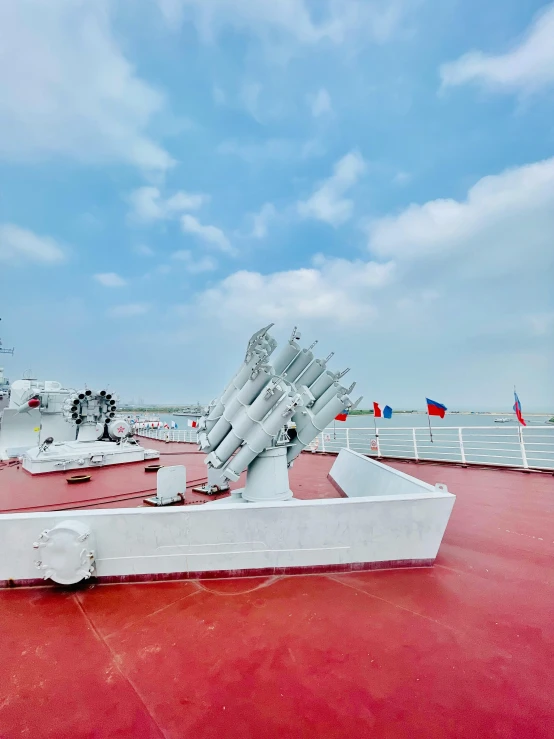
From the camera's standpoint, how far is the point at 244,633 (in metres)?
3.03

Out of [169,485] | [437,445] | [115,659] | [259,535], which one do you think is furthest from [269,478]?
[437,445]

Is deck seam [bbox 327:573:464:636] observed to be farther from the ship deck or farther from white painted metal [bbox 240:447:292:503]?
white painted metal [bbox 240:447:292:503]

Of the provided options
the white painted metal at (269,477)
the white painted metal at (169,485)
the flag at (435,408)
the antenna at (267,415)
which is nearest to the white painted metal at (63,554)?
the antenna at (267,415)

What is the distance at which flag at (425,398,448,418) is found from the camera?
39.7 feet

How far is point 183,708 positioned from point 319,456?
40.3ft

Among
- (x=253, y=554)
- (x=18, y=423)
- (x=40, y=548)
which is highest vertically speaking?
(x=18, y=423)

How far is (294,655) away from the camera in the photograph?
2723mm

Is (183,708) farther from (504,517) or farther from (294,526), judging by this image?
(504,517)

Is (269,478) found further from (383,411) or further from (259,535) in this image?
(383,411)

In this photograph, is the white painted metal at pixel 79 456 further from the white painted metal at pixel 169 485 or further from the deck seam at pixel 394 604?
the deck seam at pixel 394 604

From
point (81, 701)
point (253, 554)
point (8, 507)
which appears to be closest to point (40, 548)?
point (81, 701)

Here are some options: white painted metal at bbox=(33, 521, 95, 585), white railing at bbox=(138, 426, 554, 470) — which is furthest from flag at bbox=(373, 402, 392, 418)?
white painted metal at bbox=(33, 521, 95, 585)

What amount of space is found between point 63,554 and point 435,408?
1191 cm

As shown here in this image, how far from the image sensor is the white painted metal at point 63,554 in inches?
145
